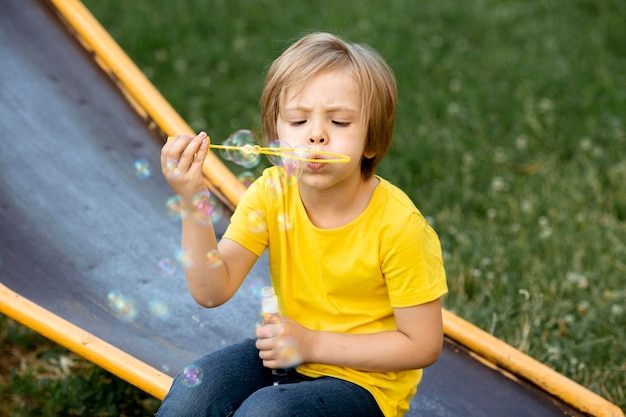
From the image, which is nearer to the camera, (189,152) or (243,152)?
(189,152)

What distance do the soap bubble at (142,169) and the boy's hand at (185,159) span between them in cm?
121

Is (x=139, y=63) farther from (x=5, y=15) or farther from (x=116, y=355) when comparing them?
(x=116, y=355)

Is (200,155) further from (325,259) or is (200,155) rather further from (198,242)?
(325,259)

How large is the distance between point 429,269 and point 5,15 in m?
2.47

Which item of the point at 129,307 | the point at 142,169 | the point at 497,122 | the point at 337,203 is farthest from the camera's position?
the point at 497,122

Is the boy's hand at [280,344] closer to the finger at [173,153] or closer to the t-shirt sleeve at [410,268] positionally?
the t-shirt sleeve at [410,268]

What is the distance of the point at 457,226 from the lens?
3934 millimetres

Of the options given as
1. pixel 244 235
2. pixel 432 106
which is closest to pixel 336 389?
pixel 244 235

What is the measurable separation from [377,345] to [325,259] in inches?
8.8

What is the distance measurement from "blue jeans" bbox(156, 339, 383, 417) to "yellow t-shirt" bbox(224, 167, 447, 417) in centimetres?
6

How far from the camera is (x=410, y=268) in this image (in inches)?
78.6

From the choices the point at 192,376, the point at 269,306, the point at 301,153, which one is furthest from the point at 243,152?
the point at 192,376

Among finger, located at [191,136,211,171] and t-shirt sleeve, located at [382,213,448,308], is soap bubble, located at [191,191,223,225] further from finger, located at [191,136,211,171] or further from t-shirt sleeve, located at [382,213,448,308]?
t-shirt sleeve, located at [382,213,448,308]

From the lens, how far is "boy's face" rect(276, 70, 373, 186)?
193 centimetres
